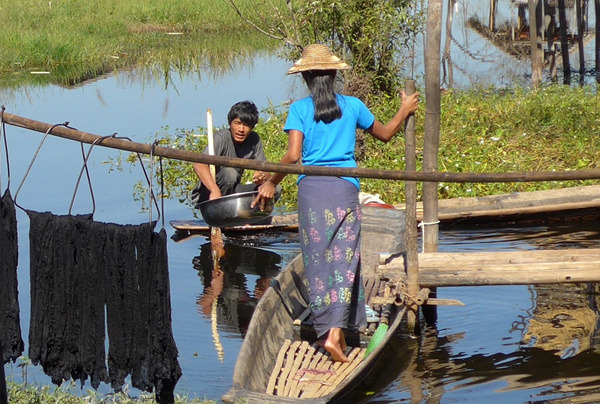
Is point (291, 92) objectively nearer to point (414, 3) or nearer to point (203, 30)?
point (414, 3)

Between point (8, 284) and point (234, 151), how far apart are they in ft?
11.6

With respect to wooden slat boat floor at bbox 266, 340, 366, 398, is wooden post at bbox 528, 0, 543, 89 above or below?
above

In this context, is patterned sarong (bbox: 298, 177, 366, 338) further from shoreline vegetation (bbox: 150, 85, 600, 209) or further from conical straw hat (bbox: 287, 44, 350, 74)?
shoreline vegetation (bbox: 150, 85, 600, 209)

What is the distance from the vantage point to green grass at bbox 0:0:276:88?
52.7ft

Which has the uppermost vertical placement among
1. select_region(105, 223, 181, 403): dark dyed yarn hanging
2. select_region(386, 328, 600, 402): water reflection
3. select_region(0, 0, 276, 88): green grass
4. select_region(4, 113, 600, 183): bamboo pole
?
select_region(0, 0, 276, 88): green grass

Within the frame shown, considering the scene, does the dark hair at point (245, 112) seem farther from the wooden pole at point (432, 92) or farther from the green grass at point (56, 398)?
the green grass at point (56, 398)

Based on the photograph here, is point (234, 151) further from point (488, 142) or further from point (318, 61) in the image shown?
point (488, 142)

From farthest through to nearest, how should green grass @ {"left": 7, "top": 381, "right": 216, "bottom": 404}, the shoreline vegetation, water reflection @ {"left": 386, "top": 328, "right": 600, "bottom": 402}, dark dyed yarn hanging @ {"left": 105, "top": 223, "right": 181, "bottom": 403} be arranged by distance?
1. the shoreline vegetation
2. water reflection @ {"left": 386, "top": 328, "right": 600, "bottom": 402}
3. green grass @ {"left": 7, "top": 381, "right": 216, "bottom": 404}
4. dark dyed yarn hanging @ {"left": 105, "top": 223, "right": 181, "bottom": 403}

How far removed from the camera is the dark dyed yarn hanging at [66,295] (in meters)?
2.92

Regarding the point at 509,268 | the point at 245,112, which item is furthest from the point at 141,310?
the point at 245,112

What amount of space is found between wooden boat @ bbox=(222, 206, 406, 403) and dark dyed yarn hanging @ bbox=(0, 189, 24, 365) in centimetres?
84

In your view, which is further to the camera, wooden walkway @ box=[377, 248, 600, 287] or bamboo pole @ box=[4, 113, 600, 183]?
wooden walkway @ box=[377, 248, 600, 287]

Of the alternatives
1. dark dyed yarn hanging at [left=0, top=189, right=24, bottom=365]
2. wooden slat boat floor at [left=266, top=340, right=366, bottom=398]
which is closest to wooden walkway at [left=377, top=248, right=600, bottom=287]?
wooden slat boat floor at [left=266, top=340, right=366, bottom=398]

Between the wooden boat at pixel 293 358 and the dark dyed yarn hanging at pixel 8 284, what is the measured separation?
2.76 ft
